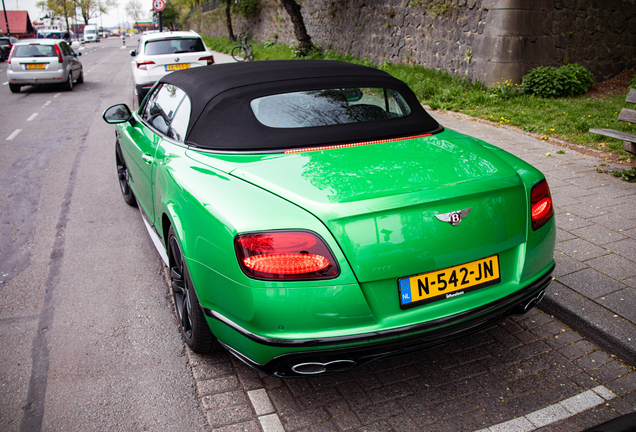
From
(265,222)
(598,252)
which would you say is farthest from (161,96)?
(598,252)

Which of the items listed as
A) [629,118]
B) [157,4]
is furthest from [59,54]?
[629,118]

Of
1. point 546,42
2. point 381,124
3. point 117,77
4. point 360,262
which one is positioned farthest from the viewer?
point 117,77

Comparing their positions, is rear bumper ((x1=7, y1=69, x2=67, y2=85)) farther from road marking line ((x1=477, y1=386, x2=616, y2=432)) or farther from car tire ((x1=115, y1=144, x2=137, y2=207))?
road marking line ((x1=477, y1=386, x2=616, y2=432))

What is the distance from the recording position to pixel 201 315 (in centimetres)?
248

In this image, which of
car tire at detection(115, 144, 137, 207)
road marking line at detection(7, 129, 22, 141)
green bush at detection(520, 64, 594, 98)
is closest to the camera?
car tire at detection(115, 144, 137, 207)

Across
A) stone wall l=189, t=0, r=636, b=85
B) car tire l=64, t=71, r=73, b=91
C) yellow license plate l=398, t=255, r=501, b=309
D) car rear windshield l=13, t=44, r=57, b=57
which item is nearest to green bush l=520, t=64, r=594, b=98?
stone wall l=189, t=0, r=636, b=85

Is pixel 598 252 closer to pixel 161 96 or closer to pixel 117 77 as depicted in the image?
pixel 161 96

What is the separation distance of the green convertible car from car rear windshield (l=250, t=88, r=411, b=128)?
0.01 m

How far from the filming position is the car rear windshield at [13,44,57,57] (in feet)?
48.6

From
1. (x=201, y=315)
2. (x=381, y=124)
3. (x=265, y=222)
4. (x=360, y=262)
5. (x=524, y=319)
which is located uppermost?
(x=381, y=124)

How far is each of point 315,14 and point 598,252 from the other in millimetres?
19144

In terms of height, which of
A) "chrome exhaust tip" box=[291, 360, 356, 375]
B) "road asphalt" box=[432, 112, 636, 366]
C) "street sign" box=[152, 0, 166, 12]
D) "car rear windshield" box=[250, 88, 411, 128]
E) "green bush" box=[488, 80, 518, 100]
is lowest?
"road asphalt" box=[432, 112, 636, 366]

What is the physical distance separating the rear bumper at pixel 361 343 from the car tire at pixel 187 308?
0.35 meters

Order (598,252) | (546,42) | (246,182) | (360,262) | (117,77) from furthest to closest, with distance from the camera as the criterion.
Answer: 1. (117,77)
2. (546,42)
3. (598,252)
4. (246,182)
5. (360,262)
